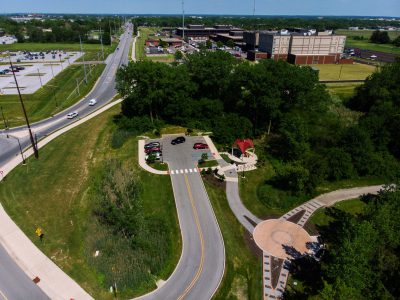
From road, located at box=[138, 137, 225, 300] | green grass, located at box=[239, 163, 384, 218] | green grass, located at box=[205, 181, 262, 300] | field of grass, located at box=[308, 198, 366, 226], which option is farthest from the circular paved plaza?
road, located at box=[138, 137, 225, 300]

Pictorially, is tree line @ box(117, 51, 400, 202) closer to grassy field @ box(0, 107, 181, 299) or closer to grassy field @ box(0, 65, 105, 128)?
grassy field @ box(0, 107, 181, 299)

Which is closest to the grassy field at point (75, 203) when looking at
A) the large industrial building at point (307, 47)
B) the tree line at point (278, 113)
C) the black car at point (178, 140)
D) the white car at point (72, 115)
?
the black car at point (178, 140)

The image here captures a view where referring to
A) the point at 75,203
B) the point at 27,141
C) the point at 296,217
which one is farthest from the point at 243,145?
the point at 27,141

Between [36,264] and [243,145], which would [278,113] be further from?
[36,264]

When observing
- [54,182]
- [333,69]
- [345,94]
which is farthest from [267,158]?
[333,69]

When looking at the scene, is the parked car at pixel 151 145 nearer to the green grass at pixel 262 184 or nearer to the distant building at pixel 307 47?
the green grass at pixel 262 184

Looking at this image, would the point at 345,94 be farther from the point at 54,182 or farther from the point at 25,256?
the point at 25,256
